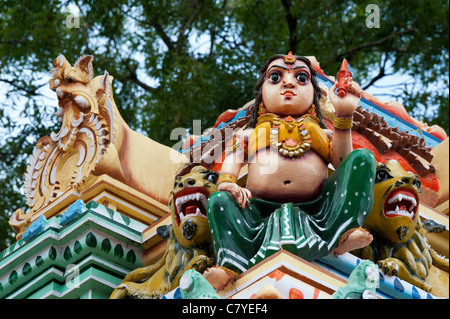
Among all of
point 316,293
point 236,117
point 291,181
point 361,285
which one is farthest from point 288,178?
point 236,117

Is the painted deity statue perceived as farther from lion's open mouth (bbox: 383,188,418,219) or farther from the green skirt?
lion's open mouth (bbox: 383,188,418,219)

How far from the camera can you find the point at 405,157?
7328mm

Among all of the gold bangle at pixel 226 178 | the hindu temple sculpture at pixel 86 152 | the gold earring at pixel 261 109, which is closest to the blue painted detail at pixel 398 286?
the gold bangle at pixel 226 178

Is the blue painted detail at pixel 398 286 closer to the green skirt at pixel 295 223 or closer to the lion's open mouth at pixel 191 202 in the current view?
the green skirt at pixel 295 223

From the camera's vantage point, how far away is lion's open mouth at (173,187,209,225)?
20.1ft

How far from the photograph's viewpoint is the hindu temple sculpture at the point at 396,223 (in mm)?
A: 5898

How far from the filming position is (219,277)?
5375 millimetres

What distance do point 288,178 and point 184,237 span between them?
67 cm

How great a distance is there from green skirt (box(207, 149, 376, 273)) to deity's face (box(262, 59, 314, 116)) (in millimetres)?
618

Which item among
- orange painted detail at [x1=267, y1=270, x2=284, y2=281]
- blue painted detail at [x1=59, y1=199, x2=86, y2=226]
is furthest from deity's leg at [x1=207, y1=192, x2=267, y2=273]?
blue painted detail at [x1=59, y1=199, x2=86, y2=226]

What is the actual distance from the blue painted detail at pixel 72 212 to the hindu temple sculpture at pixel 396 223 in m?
1.75
